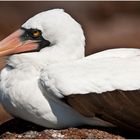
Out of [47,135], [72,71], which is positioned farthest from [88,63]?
[47,135]

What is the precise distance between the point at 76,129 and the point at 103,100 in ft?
1.88

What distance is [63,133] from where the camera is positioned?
10.8 metres

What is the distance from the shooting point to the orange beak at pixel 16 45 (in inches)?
457

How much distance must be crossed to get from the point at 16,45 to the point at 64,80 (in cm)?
145

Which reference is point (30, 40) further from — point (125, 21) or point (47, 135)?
point (125, 21)

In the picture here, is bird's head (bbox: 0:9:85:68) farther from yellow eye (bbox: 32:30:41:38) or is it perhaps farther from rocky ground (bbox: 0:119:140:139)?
rocky ground (bbox: 0:119:140:139)

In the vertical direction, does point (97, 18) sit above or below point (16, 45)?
below

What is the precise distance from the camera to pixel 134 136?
35.1 feet

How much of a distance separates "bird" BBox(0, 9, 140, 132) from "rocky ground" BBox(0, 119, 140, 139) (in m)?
0.09

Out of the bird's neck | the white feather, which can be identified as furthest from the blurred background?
the white feather

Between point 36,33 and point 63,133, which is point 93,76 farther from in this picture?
point 36,33

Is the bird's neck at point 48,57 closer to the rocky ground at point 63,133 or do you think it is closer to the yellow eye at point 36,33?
the yellow eye at point 36,33

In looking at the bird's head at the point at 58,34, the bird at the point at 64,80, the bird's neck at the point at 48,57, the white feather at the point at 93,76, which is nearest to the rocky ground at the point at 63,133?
the bird at the point at 64,80

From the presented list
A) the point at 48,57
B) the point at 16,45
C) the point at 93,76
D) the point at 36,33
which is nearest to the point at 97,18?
the point at 16,45
